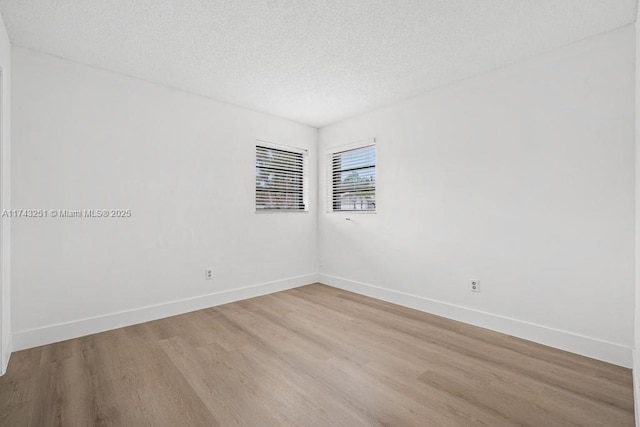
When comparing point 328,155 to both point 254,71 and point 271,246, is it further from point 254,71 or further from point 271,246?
point 254,71

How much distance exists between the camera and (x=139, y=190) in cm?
313

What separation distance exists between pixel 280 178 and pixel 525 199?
3065 mm

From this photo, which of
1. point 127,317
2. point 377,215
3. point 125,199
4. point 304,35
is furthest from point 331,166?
point 127,317

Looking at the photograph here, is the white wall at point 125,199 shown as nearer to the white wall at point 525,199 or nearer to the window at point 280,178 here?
the window at point 280,178

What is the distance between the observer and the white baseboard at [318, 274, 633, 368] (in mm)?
2266

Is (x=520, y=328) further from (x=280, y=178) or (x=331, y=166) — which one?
(x=280, y=178)

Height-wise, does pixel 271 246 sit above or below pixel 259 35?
below

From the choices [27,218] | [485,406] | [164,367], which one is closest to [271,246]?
[164,367]

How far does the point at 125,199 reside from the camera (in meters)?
3.04

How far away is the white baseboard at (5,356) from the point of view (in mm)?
2094

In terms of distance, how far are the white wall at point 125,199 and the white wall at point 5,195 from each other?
118 mm

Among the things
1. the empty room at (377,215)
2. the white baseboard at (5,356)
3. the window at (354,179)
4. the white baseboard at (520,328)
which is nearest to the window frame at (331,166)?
the window at (354,179)

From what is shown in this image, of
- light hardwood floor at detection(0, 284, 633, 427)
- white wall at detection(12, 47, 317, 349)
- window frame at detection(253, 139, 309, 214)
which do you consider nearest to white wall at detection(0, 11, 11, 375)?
white wall at detection(12, 47, 317, 349)

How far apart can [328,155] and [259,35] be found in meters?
2.51
